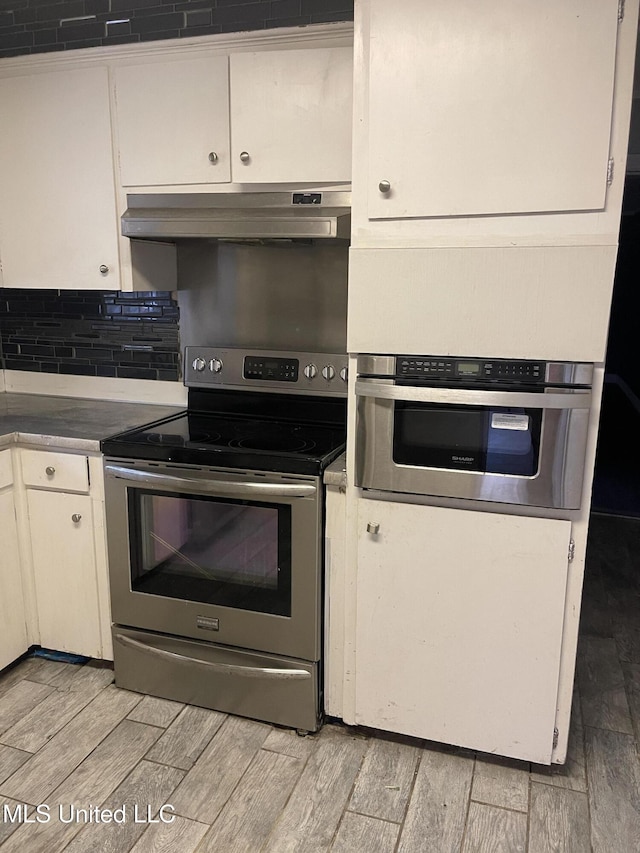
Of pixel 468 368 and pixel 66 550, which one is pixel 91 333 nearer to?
pixel 66 550

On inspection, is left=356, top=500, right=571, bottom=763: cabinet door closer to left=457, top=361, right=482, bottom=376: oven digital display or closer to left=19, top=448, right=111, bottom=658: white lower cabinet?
left=457, top=361, right=482, bottom=376: oven digital display

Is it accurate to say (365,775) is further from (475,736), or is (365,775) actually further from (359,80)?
(359,80)

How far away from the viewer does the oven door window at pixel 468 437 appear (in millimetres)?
1771

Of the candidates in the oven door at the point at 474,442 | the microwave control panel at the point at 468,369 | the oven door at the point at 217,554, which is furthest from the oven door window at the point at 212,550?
the microwave control panel at the point at 468,369

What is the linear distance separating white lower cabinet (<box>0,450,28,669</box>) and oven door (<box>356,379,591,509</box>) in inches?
49.0

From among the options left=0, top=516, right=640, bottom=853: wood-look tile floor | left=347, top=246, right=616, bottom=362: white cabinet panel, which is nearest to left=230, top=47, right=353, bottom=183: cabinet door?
left=347, top=246, right=616, bottom=362: white cabinet panel

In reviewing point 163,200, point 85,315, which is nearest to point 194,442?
point 163,200

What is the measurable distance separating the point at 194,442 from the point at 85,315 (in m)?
1.08

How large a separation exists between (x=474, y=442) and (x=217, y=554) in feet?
2.95

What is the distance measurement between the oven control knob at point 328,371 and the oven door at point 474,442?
58cm

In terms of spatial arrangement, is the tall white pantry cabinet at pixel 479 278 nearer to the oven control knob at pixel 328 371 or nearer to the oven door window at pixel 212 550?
the oven door window at pixel 212 550

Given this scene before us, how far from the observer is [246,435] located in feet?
7.52

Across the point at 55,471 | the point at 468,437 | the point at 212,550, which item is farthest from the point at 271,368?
the point at 468,437

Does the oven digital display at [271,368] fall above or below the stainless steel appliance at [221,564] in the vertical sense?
above
